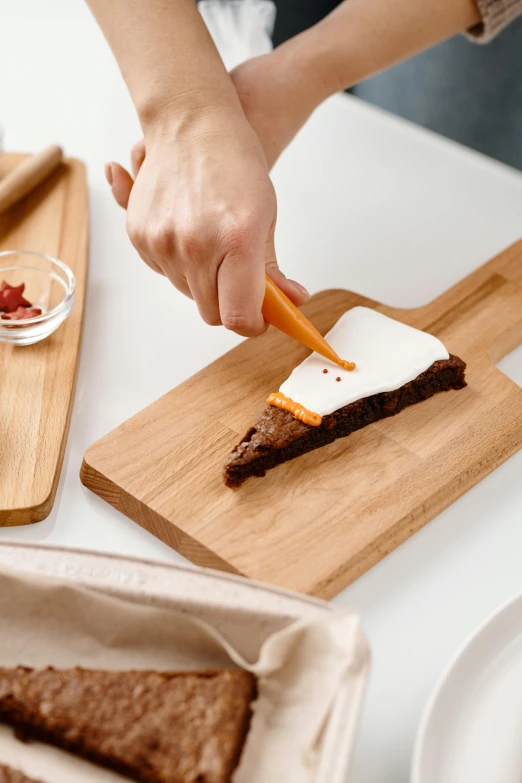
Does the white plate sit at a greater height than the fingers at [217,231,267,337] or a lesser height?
lesser

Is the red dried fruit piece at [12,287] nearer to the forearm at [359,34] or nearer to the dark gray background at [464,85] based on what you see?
the forearm at [359,34]

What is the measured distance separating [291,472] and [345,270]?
75 centimetres

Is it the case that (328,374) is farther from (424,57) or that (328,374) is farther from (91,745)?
(424,57)

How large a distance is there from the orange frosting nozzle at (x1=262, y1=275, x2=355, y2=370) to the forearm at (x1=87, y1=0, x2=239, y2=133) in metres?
0.41

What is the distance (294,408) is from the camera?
62.4 inches

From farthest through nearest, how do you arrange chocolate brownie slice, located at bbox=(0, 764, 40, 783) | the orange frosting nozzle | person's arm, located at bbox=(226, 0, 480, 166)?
1. person's arm, located at bbox=(226, 0, 480, 166)
2. the orange frosting nozzle
3. chocolate brownie slice, located at bbox=(0, 764, 40, 783)

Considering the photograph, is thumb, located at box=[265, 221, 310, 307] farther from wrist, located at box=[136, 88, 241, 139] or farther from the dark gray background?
the dark gray background

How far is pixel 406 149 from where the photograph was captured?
2.50 meters

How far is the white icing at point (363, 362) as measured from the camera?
63.2 inches

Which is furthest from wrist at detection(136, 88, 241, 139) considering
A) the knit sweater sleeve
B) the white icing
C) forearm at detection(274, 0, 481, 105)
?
the knit sweater sleeve

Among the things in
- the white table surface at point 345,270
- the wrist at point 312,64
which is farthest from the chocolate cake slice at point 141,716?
the wrist at point 312,64

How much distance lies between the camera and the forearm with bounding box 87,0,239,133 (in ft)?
5.74

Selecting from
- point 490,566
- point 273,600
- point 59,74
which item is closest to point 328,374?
point 490,566

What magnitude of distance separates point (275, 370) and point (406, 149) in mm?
1087
